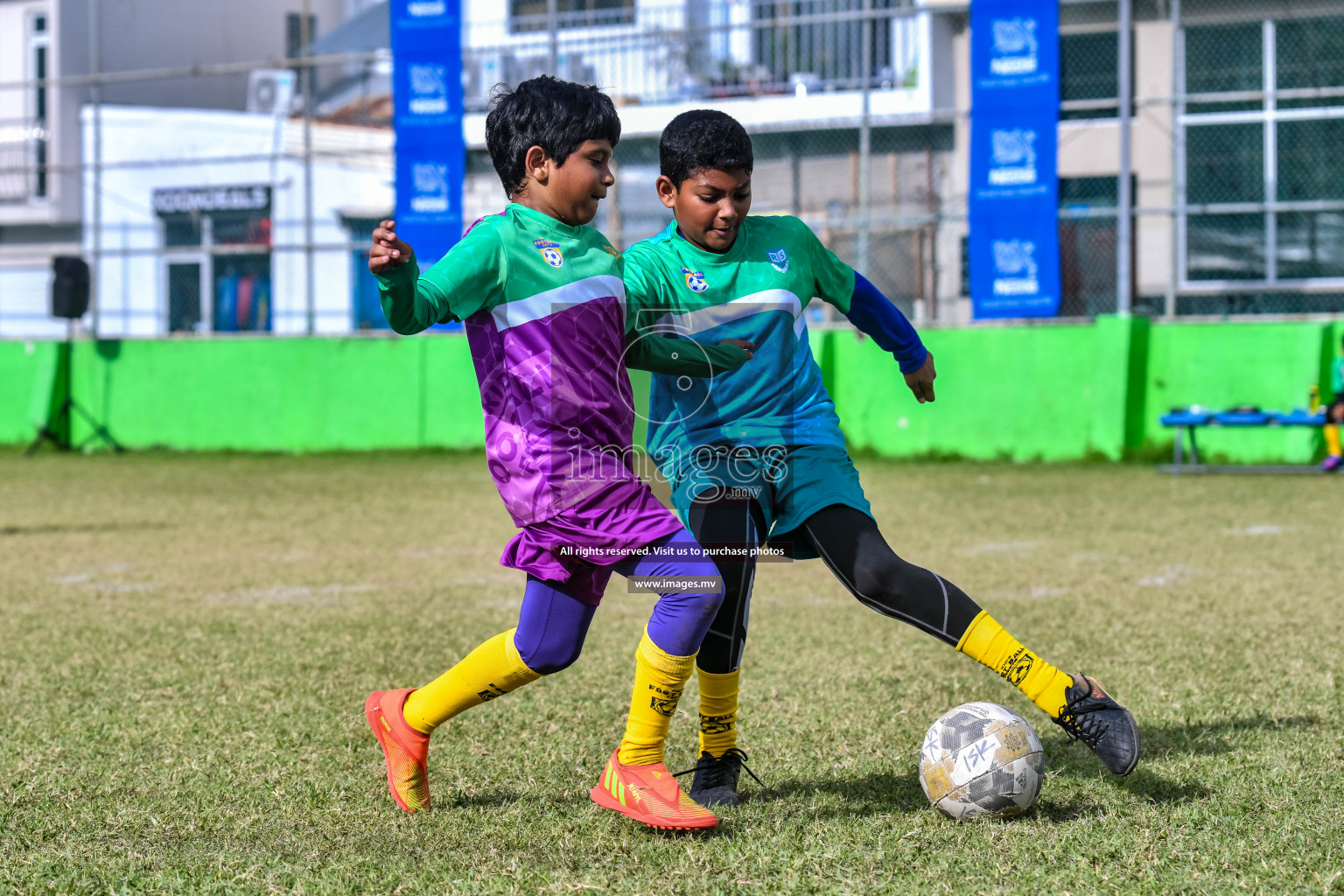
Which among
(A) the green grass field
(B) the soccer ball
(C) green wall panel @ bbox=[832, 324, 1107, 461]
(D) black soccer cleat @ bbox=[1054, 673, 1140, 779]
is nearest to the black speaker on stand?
(A) the green grass field

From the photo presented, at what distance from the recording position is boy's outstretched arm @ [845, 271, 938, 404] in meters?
3.71

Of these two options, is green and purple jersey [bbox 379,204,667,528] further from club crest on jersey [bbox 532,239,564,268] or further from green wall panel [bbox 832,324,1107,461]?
green wall panel [bbox 832,324,1107,461]

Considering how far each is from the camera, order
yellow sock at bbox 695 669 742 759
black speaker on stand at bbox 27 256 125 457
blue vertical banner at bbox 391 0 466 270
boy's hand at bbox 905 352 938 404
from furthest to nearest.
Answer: black speaker on stand at bbox 27 256 125 457 < blue vertical banner at bbox 391 0 466 270 < boy's hand at bbox 905 352 938 404 < yellow sock at bbox 695 669 742 759

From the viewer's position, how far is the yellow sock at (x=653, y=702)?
3.11 m

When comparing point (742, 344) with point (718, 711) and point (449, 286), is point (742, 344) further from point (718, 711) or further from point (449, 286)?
point (718, 711)

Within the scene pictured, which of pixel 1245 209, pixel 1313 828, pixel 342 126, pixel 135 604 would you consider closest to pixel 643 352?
pixel 1313 828

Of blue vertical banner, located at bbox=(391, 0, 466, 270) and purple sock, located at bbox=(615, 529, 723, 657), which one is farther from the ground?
blue vertical banner, located at bbox=(391, 0, 466, 270)

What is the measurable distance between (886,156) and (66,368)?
10655mm

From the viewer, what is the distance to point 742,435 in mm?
3436

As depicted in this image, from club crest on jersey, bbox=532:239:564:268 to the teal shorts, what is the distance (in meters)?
0.68

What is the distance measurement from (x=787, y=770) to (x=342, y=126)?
61.3 ft

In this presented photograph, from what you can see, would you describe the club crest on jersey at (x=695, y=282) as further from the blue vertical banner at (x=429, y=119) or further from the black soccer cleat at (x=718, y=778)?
the blue vertical banner at (x=429, y=119)

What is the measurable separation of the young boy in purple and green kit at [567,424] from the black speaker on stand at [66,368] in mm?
15254

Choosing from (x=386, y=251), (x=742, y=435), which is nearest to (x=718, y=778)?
(x=742, y=435)
